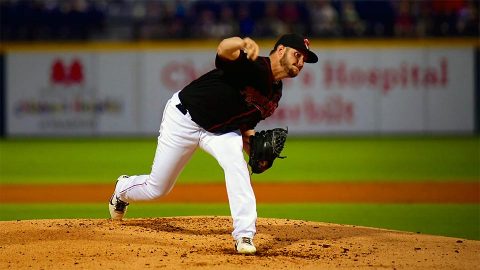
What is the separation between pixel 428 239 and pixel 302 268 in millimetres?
1628

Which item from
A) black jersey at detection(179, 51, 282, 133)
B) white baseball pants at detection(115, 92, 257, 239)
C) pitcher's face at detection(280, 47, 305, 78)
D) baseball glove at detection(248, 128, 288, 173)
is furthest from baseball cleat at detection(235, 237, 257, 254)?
pitcher's face at detection(280, 47, 305, 78)

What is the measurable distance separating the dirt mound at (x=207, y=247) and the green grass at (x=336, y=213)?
114cm

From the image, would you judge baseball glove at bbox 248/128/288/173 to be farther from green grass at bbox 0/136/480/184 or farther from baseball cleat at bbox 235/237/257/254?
green grass at bbox 0/136/480/184

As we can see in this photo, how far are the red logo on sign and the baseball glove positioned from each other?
14.4m

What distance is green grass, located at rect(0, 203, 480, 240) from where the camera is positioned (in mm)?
8172

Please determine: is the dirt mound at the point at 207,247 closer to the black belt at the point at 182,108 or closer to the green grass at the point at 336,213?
the black belt at the point at 182,108

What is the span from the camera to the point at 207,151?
6039 mm

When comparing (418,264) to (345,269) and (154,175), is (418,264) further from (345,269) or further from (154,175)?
(154,175)

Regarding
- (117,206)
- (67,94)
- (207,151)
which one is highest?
(67,94)

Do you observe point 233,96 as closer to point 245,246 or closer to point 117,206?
point 245,246

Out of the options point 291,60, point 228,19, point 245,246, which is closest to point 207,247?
point 245,246

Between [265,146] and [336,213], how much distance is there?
3.16 m

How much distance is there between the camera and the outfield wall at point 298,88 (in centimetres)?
1977

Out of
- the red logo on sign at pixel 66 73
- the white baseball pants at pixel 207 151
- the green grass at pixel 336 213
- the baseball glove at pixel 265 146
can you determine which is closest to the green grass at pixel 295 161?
the red logo on sign at pixel 66 73
